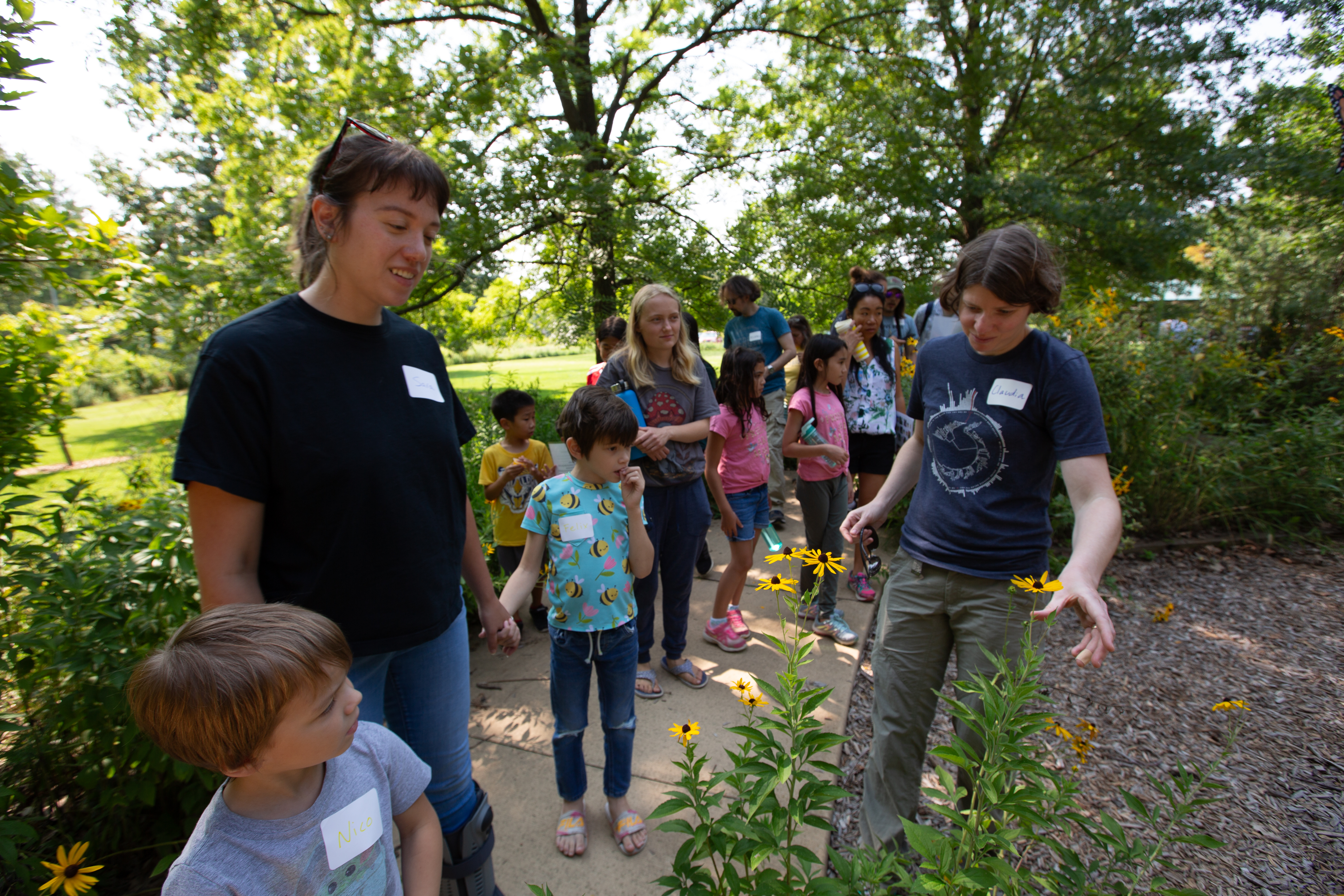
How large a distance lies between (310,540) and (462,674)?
60 cm

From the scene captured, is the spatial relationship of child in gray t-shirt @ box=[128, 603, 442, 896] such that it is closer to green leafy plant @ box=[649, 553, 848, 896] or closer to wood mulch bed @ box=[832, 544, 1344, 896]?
green leafy plant @ box=[649, 553, 848, 896]

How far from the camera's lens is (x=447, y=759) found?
1.62 metres

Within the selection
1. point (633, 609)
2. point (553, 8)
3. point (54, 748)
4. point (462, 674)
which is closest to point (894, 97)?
point (553, 8)

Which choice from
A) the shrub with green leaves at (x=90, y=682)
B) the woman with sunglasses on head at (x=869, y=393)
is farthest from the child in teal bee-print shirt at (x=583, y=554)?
the woman with sunglasses on head at (x=869, y=393)

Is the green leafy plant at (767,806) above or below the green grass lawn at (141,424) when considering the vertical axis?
above

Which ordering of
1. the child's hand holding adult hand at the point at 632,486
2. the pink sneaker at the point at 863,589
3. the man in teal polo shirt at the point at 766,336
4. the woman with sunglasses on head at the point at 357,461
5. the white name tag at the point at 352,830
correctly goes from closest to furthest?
1. the white name tag at the point at 352,830
2. the woman with sunglasses on head at the point at 357,461
3. the child's hand holding adult hand at the point at 632,486
4. the pink sneaker at the point at 863,589
5. the man in teal polo shirt at the point at 766,336

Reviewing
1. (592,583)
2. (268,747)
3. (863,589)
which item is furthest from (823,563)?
(863,589)

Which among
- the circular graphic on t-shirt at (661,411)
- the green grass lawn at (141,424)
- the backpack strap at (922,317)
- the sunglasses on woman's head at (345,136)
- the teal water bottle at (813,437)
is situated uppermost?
the sunglasses on woman's head at (345,136)

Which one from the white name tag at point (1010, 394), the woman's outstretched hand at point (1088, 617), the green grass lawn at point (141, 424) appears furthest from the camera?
the green grass lawn at point (141, 424)

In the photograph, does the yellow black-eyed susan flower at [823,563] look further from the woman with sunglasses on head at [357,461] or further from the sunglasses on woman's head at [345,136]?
the sunglasses on woman's head at [345,136]

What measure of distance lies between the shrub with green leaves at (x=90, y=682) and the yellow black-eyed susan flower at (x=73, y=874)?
1.40ft

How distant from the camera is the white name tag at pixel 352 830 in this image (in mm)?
1073

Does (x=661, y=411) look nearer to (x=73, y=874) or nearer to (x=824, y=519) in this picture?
(x=824, y=519)

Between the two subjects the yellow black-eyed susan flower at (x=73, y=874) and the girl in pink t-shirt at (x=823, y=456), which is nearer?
the yellow black-eyed susan flower at (x=73, y=874)
